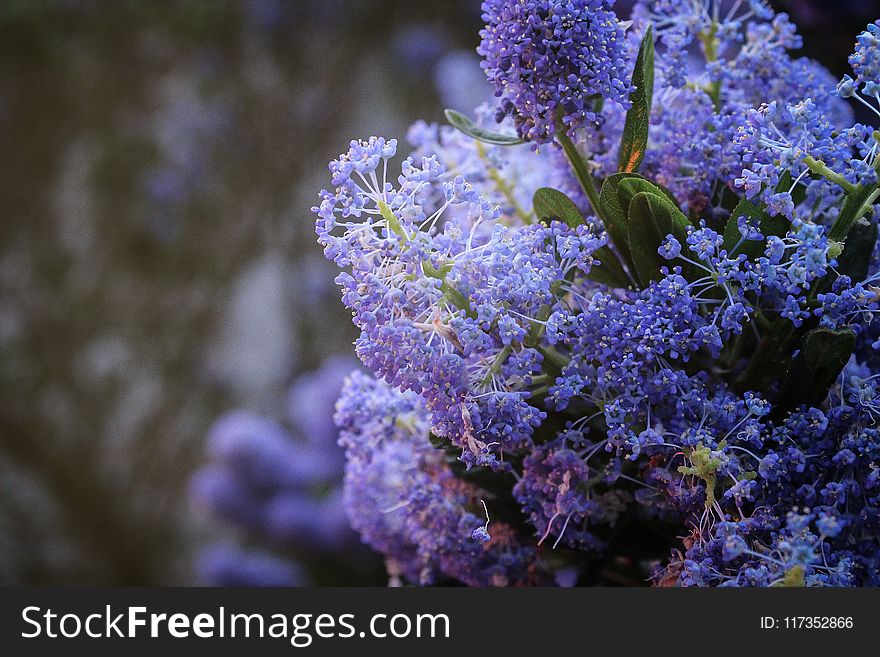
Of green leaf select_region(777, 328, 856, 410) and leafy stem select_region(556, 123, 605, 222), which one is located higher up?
leafy stem select_region(556, 123, 605, 222)

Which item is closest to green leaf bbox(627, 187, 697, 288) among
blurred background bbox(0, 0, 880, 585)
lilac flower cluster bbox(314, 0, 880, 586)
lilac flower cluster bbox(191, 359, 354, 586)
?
lilac flower cluster bbox(314, 0, 880, 586)

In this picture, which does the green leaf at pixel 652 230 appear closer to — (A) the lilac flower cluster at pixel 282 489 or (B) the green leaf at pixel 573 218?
(B) the green leaf at pixel 573 218

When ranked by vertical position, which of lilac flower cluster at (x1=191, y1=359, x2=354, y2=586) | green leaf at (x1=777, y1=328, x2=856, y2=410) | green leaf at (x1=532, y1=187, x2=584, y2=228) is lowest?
green leaf at (x1=777, y1=328, x2=856, y2=410)

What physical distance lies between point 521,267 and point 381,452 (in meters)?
0.15

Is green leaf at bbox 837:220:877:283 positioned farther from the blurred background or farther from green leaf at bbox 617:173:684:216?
the blurred background

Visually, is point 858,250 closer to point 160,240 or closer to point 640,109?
point 640,109

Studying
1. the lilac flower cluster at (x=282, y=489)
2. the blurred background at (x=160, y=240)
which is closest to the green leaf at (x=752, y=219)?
the lilac flower cluster at (x=282, y=489)

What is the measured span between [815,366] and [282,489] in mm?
813

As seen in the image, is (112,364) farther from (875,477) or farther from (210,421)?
Answer: (875,477)

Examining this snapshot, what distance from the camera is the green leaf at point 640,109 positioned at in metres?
0.37

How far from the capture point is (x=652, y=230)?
13.9 inches

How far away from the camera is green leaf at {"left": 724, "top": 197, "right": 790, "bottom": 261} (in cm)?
34

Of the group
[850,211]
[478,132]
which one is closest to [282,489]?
[478,132]

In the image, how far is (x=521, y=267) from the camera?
34 centimetres
